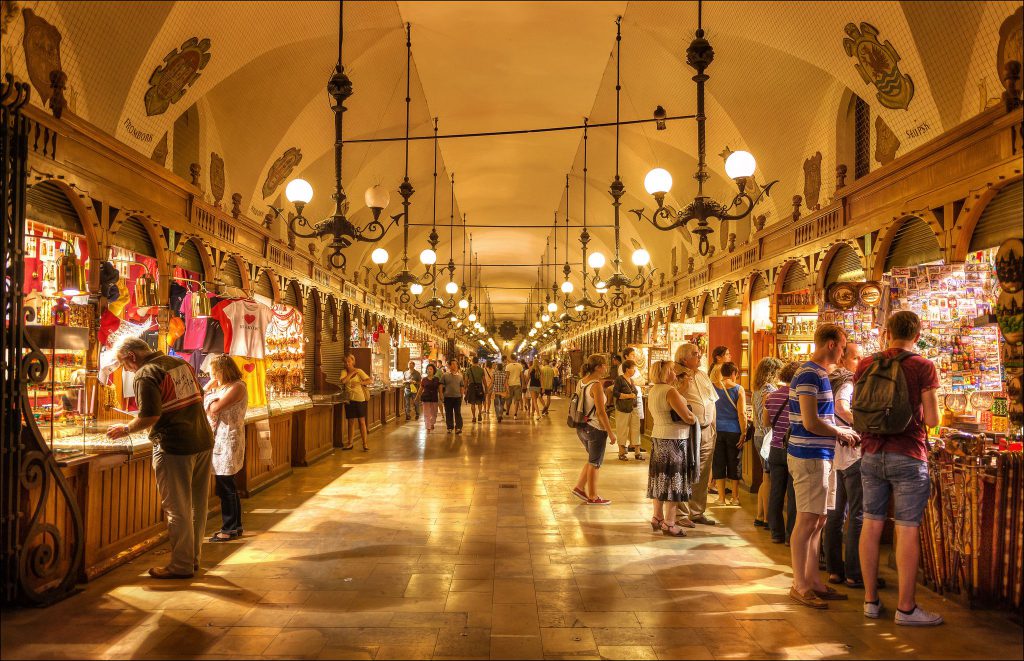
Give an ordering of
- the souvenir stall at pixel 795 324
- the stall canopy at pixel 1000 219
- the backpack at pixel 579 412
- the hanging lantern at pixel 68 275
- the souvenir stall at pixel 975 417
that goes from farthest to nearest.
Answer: the souvenir stall at pixel 795 324, the backpack at pixel 579 412, the hanging lantern at pixel 68 275, the stall canopy at pixel 1000 219, the souvenir stall at pixel 975 417

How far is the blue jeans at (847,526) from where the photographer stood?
14.3 feet

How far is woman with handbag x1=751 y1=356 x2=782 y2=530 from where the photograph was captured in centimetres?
575

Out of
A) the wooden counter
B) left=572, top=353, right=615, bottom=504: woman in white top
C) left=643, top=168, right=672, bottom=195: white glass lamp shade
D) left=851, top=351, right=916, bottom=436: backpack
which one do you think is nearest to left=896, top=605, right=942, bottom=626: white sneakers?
left=851, top=351, right=916, bottom=436: backpack

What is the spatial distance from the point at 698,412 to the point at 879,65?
3.49 meters

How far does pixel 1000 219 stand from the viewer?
16.3 feet

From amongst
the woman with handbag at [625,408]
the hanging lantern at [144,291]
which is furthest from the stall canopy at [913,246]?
the hanging lantern at [144,291]

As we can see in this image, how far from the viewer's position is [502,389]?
15953mm

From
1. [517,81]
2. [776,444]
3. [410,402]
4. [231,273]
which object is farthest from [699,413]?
[410,402]

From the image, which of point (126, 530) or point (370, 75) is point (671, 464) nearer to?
point (126, 530)

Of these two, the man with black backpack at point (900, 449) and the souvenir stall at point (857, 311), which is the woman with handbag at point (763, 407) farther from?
the man with black backpack at point (900, 449)

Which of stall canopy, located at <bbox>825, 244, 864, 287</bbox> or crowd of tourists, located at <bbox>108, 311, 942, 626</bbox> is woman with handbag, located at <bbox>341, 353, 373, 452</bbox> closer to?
crowd of tourists, located at <bbox>108, 311, 942, 626</bbox>

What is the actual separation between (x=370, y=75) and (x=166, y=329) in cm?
462

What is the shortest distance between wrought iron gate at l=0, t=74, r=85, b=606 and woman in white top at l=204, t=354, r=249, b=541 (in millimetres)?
1236

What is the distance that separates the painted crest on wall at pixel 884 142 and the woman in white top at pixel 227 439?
6120 millimetres
